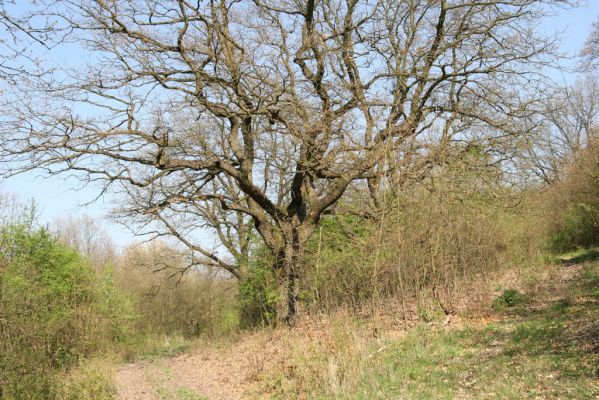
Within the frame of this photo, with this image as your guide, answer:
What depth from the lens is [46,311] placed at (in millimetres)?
13250

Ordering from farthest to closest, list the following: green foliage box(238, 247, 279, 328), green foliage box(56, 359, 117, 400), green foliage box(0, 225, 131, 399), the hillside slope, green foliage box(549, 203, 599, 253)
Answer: green foliage box(549, 203, 599, 253), green foliage box(238, 247, 279, 328), green foliage box(56, 359, 117, 400), green foliage box(0, 225, 131, 399), the hillside slope

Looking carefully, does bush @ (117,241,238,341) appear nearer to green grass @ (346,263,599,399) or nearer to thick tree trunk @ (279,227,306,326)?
thick tree trunk @ (279,227,306,326)

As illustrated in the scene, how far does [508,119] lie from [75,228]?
117 ft

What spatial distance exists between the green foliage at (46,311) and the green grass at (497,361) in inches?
211

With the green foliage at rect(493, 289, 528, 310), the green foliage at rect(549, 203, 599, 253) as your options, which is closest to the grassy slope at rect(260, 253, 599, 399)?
the green foliage at rect(493, 289, 528, 310)

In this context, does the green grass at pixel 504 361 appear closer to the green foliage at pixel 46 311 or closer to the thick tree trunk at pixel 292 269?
the thick tree trunk at pixel 292 269

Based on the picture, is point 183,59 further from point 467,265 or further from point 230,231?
point 230,231

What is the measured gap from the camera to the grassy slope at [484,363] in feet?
22.1

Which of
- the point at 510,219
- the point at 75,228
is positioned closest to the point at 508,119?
the point at 510,219

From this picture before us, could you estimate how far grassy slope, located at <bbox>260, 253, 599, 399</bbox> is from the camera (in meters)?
A: 6.73

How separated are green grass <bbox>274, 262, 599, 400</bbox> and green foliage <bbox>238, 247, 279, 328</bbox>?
634 cm

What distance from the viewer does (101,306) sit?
18844mm

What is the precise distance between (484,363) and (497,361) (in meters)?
0.18

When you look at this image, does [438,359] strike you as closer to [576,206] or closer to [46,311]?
[46,311]
